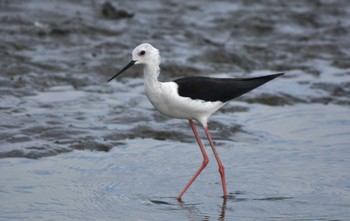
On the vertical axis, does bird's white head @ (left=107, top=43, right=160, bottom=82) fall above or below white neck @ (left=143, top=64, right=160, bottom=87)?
above

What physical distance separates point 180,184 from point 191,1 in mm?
6983

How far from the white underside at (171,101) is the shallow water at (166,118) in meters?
0.67

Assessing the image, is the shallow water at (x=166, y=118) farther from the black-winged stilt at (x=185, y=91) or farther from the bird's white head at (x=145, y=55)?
the bird's white head at (x=145, y=55)

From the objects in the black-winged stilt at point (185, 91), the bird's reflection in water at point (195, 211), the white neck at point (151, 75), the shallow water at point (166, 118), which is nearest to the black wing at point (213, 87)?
the black-winged stilt at point (185, 91)

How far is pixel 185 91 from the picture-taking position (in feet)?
21.2

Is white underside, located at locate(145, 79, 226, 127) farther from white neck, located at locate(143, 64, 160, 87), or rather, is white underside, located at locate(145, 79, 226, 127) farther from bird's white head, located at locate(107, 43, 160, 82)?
bird's white head, located at locate(107, 43, 160, 82)

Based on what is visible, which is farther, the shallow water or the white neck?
the white neck

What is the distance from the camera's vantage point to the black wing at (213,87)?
6512 mm

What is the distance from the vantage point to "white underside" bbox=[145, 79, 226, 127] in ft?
20.9

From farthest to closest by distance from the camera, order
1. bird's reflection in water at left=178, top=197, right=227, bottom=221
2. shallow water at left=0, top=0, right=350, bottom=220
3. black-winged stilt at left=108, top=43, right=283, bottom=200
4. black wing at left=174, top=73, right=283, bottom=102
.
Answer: black wing at left=174, top=73, right=283, bottom=102, black-winged stilt at left=108, top=43, right=283, bottom=200, shallow water at left=0, top=0, right=350, bottom=220, bird's reflection in water at left=178, top=197, right=227, bottom=221

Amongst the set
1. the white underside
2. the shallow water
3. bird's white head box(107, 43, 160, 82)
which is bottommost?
the shallow water

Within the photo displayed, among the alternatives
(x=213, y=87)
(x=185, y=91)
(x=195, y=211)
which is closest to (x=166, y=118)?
(x=213, y=87)

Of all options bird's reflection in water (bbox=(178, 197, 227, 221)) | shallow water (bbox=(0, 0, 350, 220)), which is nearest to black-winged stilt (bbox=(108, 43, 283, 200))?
bird's reflection in water (bbox=(178, 197, 227, 221))

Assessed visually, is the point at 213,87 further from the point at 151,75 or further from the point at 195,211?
the point at 195,211
